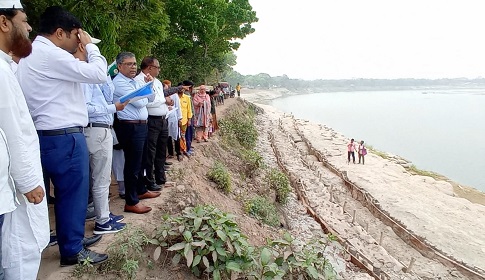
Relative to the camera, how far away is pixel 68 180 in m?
2.43

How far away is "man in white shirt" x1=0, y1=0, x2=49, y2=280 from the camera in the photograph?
1.75 meters

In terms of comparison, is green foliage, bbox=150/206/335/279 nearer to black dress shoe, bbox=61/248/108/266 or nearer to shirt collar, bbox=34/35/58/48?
black dress shoe, bbox=61/248/108/266

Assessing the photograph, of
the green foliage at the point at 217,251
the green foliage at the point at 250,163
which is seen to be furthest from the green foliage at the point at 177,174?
the green foliage at the point at 250,163

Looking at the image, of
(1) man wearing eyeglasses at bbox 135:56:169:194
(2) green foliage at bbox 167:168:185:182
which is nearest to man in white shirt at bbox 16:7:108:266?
(1) man wearing eyeglasses at bbox 135:56:169:194

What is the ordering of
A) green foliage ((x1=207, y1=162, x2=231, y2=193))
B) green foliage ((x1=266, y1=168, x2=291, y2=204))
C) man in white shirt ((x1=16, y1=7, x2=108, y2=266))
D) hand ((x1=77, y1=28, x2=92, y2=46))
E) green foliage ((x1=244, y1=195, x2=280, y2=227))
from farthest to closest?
A: green foliage ((x1=266, y1=168, x2=291, y2=204)) < green foliage ((x1=207, y1=162, x2=231, y2=193)) < green foliage ((x1=244, y1=195, x2=280, y2=227)) < hand ((x1=77, y1=28, x2=92, y2=46)) < man in white shirt ((x1=16, y1=7, x2=108, y2=266))

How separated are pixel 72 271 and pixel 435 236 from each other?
10322 mm

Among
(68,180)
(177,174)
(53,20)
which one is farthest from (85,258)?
(177,174)

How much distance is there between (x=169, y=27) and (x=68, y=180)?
14695mm

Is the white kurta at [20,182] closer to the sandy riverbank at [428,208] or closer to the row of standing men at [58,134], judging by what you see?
the row of standing men at [58,134]

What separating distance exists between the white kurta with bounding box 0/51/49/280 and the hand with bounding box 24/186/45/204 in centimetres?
2

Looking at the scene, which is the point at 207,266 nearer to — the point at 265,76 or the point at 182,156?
the point at 182,156

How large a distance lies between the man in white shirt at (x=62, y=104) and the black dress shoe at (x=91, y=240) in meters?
0.35

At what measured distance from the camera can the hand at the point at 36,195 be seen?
1.86 metres

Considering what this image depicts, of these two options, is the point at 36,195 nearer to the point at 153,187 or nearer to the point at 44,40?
the point at 44,40
